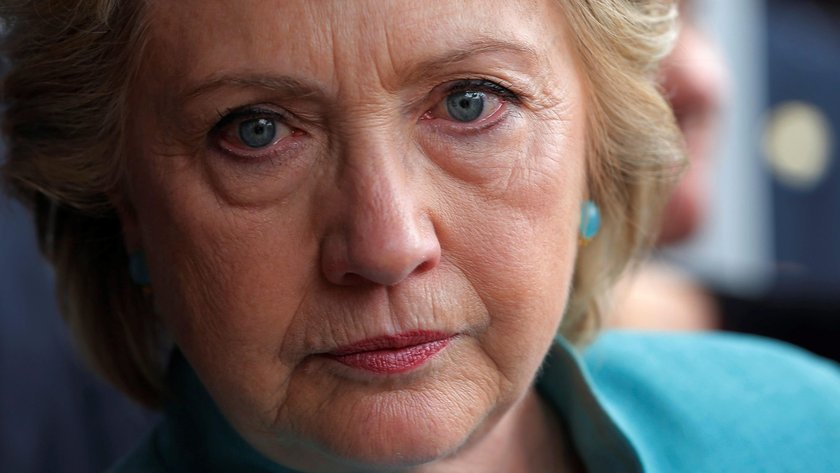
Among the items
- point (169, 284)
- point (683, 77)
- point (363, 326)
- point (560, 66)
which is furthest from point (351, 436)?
point (683, 77)

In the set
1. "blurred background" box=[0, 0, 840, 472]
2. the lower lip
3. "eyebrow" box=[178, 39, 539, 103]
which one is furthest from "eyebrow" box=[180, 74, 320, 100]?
"blurred background" box=[0, 0, 840, 472]

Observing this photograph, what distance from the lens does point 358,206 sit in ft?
4.83

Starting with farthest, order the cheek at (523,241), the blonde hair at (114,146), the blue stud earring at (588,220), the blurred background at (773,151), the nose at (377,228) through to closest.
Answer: the blurred background at (773,151)
the blue stud earring at (588,220)
the blonde hair at (114,146)
the cheek at (523,241)
the nose at (377,228)

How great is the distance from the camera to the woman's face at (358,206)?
149 cm

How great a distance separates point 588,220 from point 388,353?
452 mm

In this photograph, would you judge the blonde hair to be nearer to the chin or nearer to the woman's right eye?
the woman's right eye

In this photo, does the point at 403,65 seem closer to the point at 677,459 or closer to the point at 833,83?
the point at 677,459

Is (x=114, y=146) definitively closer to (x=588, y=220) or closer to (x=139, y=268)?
(x=139, y=268)

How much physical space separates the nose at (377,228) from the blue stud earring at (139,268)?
0.41 metres

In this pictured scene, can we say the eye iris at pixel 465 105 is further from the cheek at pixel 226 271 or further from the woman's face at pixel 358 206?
the cheek at pixel 226 271

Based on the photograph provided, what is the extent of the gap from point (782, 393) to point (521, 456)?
0.55 metres

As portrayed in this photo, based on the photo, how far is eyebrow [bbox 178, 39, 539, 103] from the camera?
1.50m

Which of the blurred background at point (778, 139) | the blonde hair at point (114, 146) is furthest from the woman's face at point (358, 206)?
the blurred background at point (778, 139)

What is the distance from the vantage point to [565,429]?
1.98 m
